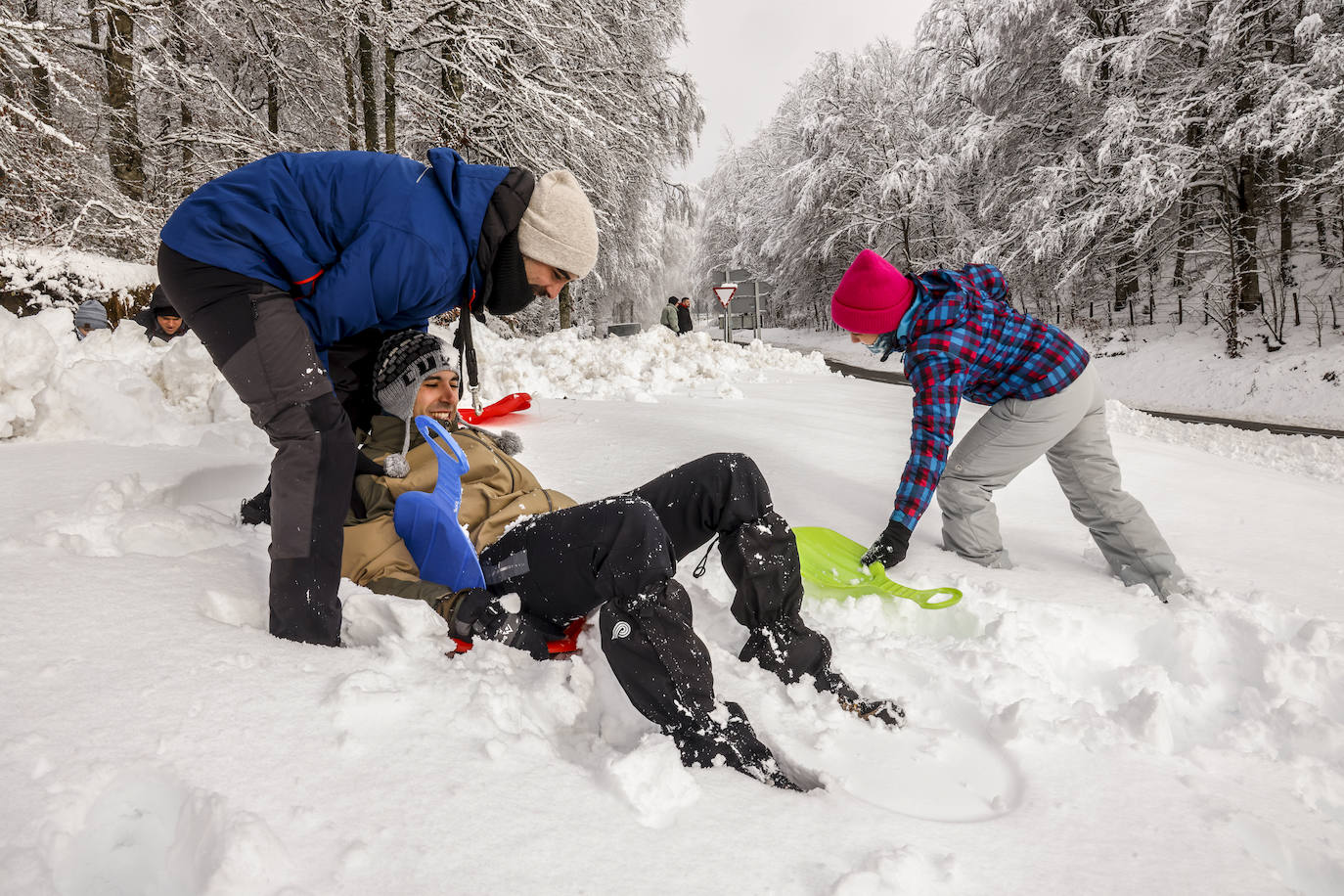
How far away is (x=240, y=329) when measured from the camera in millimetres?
1653

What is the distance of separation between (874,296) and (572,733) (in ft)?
6.21

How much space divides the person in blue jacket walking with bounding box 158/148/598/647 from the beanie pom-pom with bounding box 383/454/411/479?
276 mm

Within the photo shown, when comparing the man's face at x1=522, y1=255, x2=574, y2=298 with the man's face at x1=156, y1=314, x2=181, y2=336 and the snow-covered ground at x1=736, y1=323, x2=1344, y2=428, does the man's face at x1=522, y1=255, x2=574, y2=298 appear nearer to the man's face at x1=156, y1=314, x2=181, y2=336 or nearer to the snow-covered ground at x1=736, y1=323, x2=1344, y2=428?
the man's face at x1=156, y1=314, x2=181, y2=336

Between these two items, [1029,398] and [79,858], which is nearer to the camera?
[79,858]

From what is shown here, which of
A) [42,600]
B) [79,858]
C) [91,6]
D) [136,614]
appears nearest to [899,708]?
[79,858]

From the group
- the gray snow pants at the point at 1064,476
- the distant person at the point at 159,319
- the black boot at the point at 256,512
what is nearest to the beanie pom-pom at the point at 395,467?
the black boot at the point at 256,512

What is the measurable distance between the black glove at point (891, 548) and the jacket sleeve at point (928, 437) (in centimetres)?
3

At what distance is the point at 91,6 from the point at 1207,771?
1116 centimetres

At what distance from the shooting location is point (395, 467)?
201cm

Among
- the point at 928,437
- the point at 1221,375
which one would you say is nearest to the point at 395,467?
the point at 928,437

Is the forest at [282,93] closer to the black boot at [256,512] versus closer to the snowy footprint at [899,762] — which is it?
the black boot at [256,512]

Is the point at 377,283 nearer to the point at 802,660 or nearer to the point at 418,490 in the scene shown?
the point at 418,490

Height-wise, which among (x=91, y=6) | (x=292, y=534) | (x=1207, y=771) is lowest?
(x=1207, y=771)

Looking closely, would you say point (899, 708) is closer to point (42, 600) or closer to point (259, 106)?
point (42, 600)
